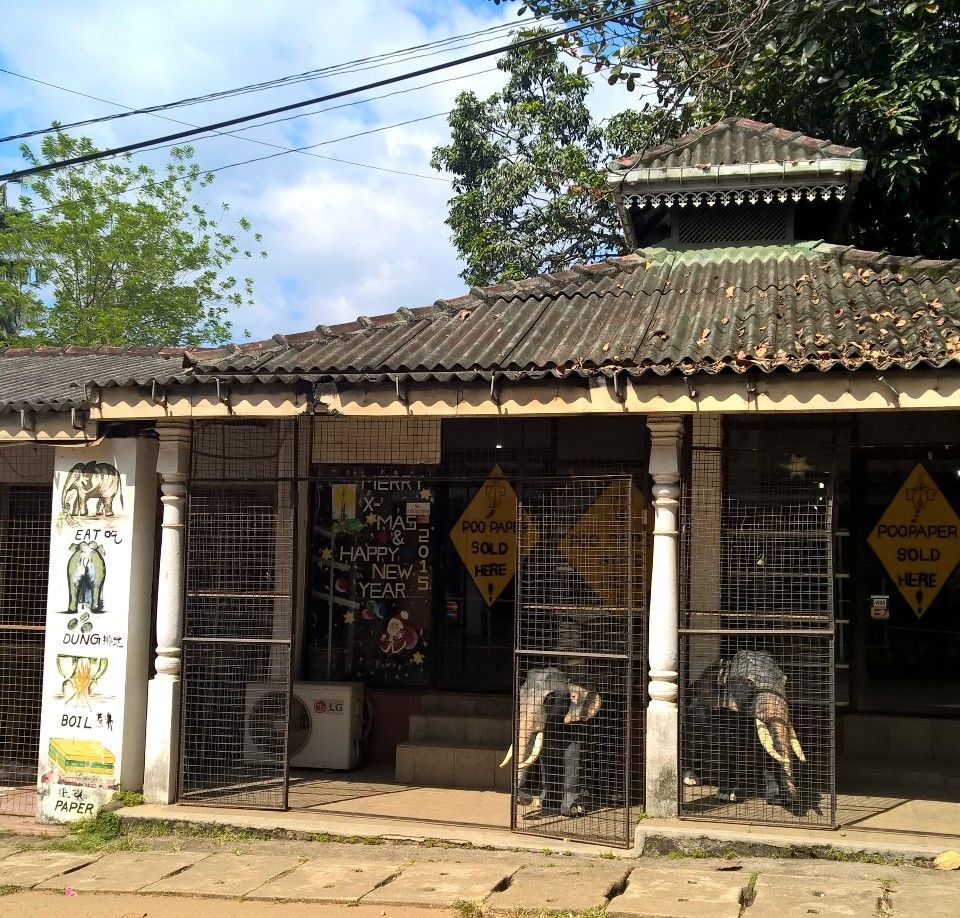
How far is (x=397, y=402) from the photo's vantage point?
7449 millimetres

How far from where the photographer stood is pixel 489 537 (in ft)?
32.8

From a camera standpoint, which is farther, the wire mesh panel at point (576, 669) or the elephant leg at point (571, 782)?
the elephant leg at point (571, 782)

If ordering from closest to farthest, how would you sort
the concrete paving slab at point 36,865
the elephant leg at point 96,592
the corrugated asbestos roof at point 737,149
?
the concrete paving slab at point 36,865
the elephant leg at point 96,592
the corrugated asbestos roof at point 737,149

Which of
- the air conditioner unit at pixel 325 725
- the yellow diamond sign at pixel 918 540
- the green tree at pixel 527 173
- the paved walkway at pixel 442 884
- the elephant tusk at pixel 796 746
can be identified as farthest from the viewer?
the green tree at pixel 527 173

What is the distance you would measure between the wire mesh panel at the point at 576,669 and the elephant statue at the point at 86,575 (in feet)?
10.7

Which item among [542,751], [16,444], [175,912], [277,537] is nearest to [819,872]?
[542,751]

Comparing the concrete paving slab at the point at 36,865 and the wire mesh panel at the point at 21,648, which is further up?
the wire mesh panel at the point at 21,648

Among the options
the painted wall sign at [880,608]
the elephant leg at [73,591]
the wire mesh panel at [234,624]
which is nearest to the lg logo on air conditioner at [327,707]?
the wire mesh panel at [234,624]

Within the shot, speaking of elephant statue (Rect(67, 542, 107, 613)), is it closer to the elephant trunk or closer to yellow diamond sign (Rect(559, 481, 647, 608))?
yellow diamond sign (Rect(559, 481, 647, 608))

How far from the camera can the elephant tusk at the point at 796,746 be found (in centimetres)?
716

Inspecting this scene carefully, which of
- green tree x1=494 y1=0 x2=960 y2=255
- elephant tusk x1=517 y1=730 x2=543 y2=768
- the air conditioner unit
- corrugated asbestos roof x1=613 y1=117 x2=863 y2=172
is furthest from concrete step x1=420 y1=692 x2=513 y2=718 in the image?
green tree x1=494 y1=0 x2=960 y2=255

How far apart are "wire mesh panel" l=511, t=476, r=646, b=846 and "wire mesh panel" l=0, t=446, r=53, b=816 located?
421 centimetres

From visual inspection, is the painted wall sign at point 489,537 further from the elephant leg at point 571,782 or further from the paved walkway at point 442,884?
the paved walkway at point 442,884

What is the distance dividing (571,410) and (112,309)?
22.7 metres
